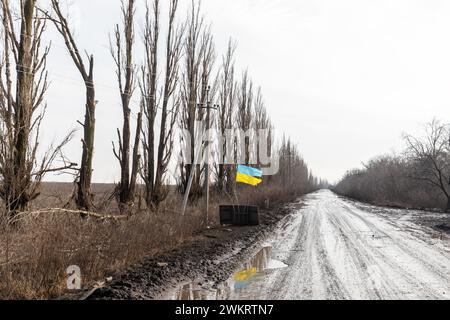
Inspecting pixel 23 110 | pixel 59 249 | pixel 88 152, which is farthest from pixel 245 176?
pixel 59 249

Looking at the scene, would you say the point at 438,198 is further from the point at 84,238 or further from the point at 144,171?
the point at 84,238

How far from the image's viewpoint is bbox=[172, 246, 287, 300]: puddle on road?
19.0 ft

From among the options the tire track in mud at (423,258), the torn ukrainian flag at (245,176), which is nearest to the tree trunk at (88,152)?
the torn ukrainian flag at (245,176)

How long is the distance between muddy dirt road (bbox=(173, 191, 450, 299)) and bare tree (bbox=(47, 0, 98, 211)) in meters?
4.83

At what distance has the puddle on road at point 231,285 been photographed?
5793 millimetres

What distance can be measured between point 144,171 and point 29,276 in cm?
Result: 918

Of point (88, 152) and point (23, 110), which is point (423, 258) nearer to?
point (88, 152)

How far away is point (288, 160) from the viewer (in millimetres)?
56812

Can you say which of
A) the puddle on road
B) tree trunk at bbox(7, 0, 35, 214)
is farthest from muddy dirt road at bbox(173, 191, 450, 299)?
tree trunk at bbox(7, 0, 35, 214)

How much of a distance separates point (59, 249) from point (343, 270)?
5.30 meters

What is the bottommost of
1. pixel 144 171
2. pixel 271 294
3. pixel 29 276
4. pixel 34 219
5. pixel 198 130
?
pixel 271 294

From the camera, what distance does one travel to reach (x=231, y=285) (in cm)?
641

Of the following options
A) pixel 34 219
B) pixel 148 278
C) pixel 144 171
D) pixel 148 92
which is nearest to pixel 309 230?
pixel 144 171

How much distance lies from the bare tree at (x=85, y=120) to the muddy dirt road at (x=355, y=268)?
206 inches
